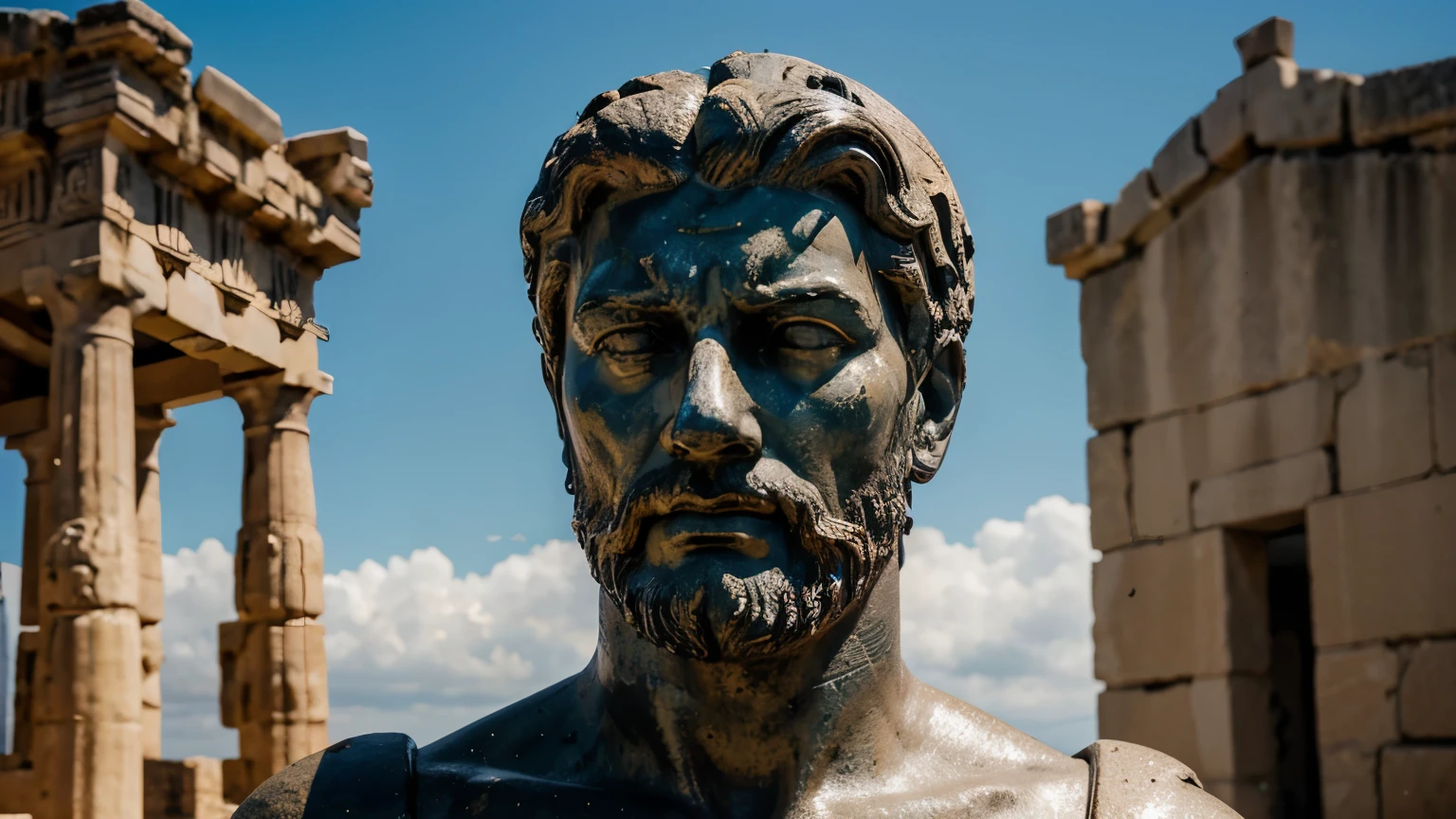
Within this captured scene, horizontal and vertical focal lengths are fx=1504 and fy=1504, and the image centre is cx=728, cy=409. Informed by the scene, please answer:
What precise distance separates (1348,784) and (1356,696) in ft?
1.44

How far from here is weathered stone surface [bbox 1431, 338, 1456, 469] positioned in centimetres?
725

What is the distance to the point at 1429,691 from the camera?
23.6ft

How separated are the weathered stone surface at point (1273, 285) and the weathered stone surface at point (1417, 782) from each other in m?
2.01

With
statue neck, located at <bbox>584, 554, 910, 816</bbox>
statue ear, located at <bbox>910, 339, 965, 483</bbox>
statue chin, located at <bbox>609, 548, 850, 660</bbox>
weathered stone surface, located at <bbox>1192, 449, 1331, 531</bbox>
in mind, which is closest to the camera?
statue chin, located at <bbox>609, 548, 850, 660</bbox>

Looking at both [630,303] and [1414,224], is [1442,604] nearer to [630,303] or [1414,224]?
[1414,224]

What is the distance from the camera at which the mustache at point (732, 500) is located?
7.06ft

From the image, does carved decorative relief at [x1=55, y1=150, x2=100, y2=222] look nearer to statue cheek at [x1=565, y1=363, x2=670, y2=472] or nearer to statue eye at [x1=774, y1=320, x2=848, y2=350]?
statue cheek at [x1=565, y1=363, x2=670, y2=472]

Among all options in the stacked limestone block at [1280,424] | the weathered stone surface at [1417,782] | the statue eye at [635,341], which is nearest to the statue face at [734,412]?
the statue eye at [635,341]

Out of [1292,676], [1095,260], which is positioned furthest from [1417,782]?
[1095,260]

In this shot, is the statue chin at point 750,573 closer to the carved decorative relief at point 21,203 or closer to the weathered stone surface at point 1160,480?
the weathered stone surface at point 1160,480

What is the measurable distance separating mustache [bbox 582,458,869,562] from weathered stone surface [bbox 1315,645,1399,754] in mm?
6108

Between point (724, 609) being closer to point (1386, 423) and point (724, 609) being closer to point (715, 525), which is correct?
point (715, 525)

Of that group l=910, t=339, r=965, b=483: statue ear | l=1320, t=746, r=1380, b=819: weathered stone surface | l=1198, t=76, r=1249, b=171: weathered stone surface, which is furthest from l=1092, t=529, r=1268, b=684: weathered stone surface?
l=910, t=339, r=965, b=483: statue ear

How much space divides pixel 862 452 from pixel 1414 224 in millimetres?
6235
